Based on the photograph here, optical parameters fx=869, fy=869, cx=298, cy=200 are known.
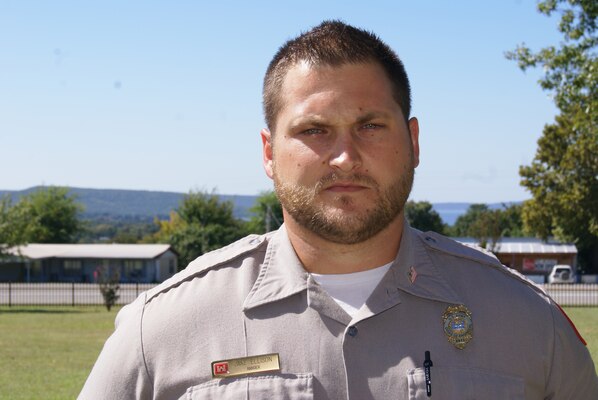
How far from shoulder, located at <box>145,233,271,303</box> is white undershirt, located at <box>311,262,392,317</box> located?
294 millimetres

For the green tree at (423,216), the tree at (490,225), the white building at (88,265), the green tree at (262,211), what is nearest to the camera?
the tree at (490,225)

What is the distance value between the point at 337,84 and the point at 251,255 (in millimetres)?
684

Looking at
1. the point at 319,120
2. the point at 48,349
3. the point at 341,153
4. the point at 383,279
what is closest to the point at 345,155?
the point at 341,153

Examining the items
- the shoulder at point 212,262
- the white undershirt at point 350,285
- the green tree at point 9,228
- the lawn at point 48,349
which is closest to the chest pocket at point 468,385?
the white undershirt at point 350,285

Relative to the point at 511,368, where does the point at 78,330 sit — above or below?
below

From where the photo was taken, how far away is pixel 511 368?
2.79 m

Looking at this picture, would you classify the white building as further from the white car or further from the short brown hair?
the short brown hair

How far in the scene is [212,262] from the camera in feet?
9.91

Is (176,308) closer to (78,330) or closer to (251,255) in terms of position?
(251,255)

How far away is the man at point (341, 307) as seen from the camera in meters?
2.73

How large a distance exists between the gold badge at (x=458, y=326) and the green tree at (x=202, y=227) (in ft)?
218

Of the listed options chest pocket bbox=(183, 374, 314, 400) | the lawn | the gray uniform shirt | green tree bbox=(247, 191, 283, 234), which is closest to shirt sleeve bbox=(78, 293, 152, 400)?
the gray uniform shirt

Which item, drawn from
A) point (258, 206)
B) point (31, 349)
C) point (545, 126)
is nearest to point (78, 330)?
point (31, 349)

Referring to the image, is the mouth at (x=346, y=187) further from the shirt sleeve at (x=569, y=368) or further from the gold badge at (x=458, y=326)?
the shirt sleeve at (x=569, y=368)
